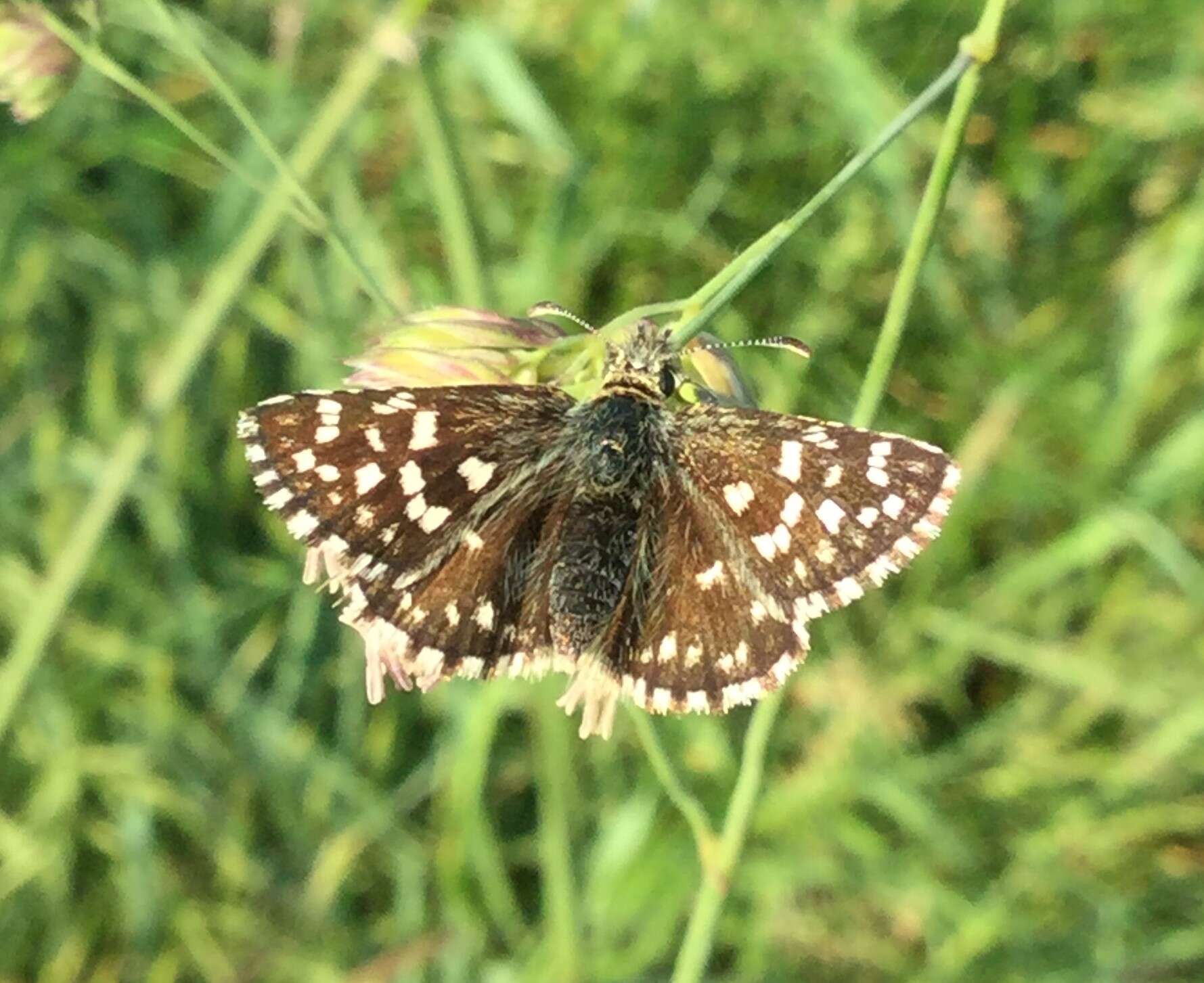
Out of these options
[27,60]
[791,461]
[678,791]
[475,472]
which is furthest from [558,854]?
[27,60]

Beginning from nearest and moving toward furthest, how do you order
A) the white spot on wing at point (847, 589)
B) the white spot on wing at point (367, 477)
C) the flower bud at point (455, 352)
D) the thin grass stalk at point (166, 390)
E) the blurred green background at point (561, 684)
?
the white spot on wing at point (847, 589), the white spot on wing at point (367, 477), the flower bud at point (455, 352), the thin grass stalk at point (166, 390), the blurred green background at point (561, 684)

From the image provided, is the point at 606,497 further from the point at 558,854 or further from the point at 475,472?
the point at 558,854

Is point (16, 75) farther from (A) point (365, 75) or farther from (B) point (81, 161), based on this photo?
(B) point (81, 161)

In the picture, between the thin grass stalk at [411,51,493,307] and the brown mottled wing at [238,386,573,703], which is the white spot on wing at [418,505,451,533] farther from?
the thin grass stalk at [411,51,493,307]

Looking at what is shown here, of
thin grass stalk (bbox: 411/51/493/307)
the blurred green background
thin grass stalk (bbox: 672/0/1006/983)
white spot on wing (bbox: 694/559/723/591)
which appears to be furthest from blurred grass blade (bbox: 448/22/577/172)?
white spot on wing (bbox: 694/559/723/591)

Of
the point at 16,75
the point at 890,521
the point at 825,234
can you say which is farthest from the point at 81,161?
the point at 890,521

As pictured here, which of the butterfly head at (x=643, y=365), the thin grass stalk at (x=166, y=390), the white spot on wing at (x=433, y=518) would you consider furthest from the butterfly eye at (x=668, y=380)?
the thin grass stalk at (x=166, y=390)

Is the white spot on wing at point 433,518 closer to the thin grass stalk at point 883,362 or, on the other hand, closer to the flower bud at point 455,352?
the flower bud at point 455,352
